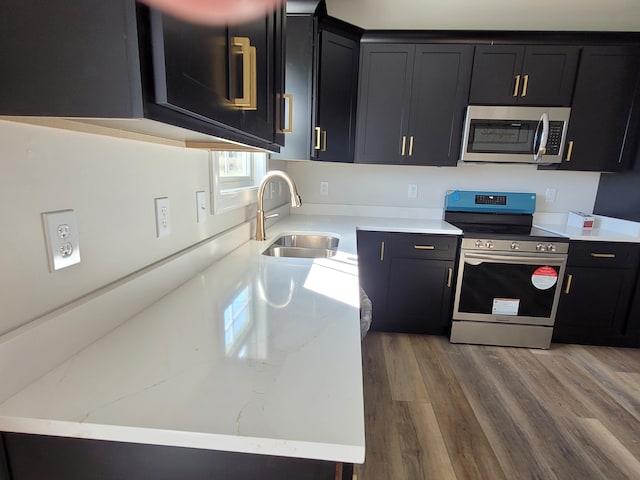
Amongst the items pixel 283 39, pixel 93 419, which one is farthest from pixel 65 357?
pixel 283 39

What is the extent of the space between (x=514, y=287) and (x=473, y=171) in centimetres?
107

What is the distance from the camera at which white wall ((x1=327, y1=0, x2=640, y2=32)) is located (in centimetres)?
204

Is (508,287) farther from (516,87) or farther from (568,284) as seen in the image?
(516,87)

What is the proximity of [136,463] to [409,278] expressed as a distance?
222cm

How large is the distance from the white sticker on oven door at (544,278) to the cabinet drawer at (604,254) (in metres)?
0.15

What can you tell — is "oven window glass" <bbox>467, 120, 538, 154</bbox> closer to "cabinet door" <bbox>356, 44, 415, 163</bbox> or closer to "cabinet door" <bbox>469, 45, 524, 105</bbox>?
"cabinet door" <bbox>469, 45, 524, 105</bbox>

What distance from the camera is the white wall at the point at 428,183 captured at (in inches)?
112

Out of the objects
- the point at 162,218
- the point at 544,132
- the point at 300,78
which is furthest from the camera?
the point at 544,132

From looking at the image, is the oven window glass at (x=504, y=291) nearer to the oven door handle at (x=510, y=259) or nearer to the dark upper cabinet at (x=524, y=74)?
the oven door handle at (x=510, y=259)

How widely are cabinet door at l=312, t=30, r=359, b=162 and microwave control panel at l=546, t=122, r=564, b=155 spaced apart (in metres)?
1.44

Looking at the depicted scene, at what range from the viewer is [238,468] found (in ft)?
1.79

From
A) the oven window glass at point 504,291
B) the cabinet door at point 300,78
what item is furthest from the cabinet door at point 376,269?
the cabinet door at point 300,78

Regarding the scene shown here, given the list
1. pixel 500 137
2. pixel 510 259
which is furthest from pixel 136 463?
pixel 500 137

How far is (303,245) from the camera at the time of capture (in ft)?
7.20
